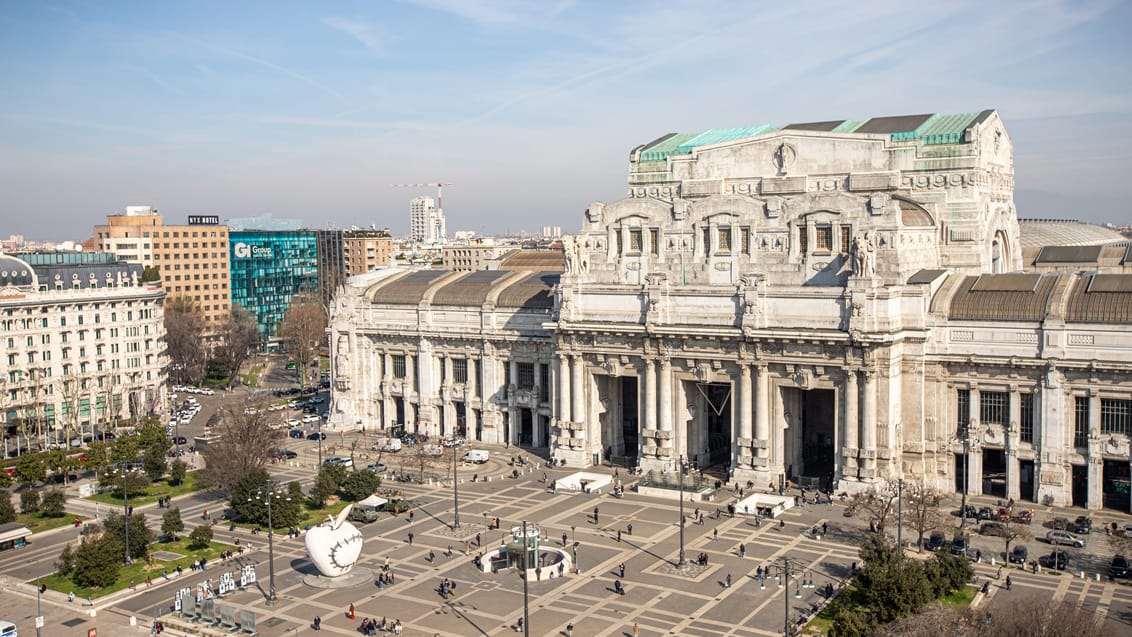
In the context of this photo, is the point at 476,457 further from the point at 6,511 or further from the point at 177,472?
the point at 6,511

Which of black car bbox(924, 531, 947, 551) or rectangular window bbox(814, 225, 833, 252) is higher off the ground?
rectangular window bbox(814, 225, 833, 252)

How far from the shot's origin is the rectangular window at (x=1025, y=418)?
3708 inches

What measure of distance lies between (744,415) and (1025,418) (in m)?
24.4

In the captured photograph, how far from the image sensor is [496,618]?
230ft

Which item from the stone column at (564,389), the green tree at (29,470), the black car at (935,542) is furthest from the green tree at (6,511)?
the black car at (935,542)

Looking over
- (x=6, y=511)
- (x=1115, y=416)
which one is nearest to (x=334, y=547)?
(x=6, y=511)

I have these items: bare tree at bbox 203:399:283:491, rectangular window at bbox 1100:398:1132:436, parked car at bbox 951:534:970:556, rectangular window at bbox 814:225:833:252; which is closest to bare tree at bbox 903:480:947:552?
parked car at bbox 951:534:970:556

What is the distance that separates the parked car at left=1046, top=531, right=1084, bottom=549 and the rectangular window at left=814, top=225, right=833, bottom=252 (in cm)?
3177

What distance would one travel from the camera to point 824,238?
101 m

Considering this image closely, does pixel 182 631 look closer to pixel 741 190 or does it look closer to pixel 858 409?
pixel 858 409

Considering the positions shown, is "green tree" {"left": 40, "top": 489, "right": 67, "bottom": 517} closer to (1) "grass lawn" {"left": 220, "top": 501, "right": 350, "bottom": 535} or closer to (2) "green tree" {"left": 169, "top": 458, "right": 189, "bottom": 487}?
(2) "green tree" {"left": 169, "top": 458, "right": 189, "bottom": 487}

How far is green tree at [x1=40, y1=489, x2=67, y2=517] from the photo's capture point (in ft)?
323

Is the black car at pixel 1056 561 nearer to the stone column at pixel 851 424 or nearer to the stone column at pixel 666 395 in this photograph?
the stone column at pixel 851 424

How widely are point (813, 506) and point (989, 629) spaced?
37292 millimetres
